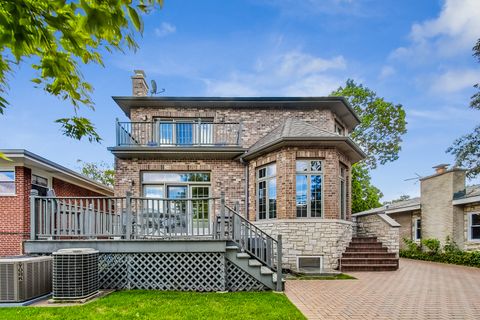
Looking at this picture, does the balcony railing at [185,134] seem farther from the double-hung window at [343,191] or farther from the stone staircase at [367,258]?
the stone staircase at [367,258]

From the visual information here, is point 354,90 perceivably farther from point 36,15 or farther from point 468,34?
point 36,15

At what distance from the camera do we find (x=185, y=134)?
12.1m

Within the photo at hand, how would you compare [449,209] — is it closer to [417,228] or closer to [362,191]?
[417,228]

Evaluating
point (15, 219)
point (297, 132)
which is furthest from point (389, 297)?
point (15, 219)

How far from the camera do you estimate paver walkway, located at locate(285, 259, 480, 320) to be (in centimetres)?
527

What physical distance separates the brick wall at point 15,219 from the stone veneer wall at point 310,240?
27.5 feet

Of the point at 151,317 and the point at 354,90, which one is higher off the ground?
the point at 354,90

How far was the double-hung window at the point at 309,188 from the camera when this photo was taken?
991cm

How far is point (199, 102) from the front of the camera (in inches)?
489

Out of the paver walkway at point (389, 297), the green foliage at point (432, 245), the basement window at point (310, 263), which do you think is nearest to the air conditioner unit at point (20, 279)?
the paver walkway at point (389, 297)

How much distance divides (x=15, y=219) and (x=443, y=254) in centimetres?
1678

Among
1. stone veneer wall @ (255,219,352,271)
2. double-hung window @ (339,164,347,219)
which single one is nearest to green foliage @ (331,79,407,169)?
double-hung window @ (339,164,347,219)

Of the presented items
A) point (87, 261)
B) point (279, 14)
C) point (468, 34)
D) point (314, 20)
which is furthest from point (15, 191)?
point (468, 34)

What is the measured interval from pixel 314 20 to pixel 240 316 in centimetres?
1375
